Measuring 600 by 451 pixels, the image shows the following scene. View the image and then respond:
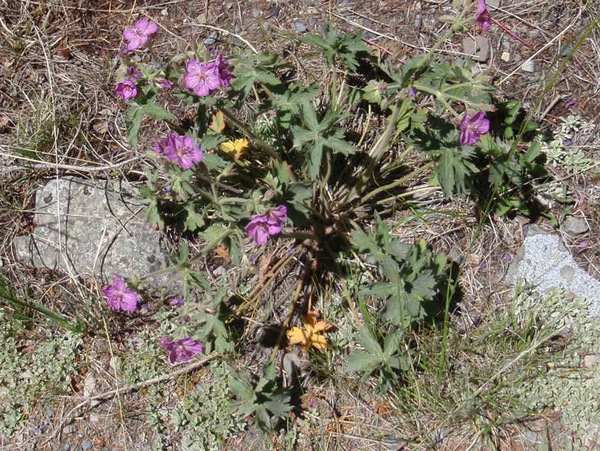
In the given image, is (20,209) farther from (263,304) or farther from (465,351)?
(465,351)

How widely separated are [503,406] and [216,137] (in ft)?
5.70

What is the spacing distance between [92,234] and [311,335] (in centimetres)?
125

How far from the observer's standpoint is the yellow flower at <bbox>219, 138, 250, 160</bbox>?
3.25 metres

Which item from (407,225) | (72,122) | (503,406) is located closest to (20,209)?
(72,122)

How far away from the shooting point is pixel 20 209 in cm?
355

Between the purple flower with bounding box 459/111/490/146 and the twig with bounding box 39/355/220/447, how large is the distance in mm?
1547

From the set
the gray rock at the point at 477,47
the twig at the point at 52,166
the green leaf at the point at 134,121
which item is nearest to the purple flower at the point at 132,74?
the green leaf at the point at 134,121

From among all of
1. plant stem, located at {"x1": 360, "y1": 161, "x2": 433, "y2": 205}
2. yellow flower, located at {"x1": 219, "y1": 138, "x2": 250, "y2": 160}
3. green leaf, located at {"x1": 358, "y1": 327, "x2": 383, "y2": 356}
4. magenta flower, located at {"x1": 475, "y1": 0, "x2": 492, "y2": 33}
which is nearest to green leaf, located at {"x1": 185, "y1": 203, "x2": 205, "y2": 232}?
yellow flower, located at {"x1": 219, "y1": 138, "x2": 250, "y2": 160}

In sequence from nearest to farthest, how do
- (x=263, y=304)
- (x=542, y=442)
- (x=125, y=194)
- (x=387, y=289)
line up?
(x=387, y=289)
(x=542, y=442)
(x=263, y=304)
(x=125, y=194)

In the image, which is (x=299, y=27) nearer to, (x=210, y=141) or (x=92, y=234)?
(x=210, y=141)

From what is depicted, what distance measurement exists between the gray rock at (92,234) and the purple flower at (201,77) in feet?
3.57

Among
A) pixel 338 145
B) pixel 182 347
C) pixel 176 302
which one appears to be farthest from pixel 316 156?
pixel 176 302

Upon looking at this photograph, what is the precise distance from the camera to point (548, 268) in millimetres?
3221

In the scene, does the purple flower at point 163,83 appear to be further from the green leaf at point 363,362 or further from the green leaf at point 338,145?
the green leaf at point 363,362
